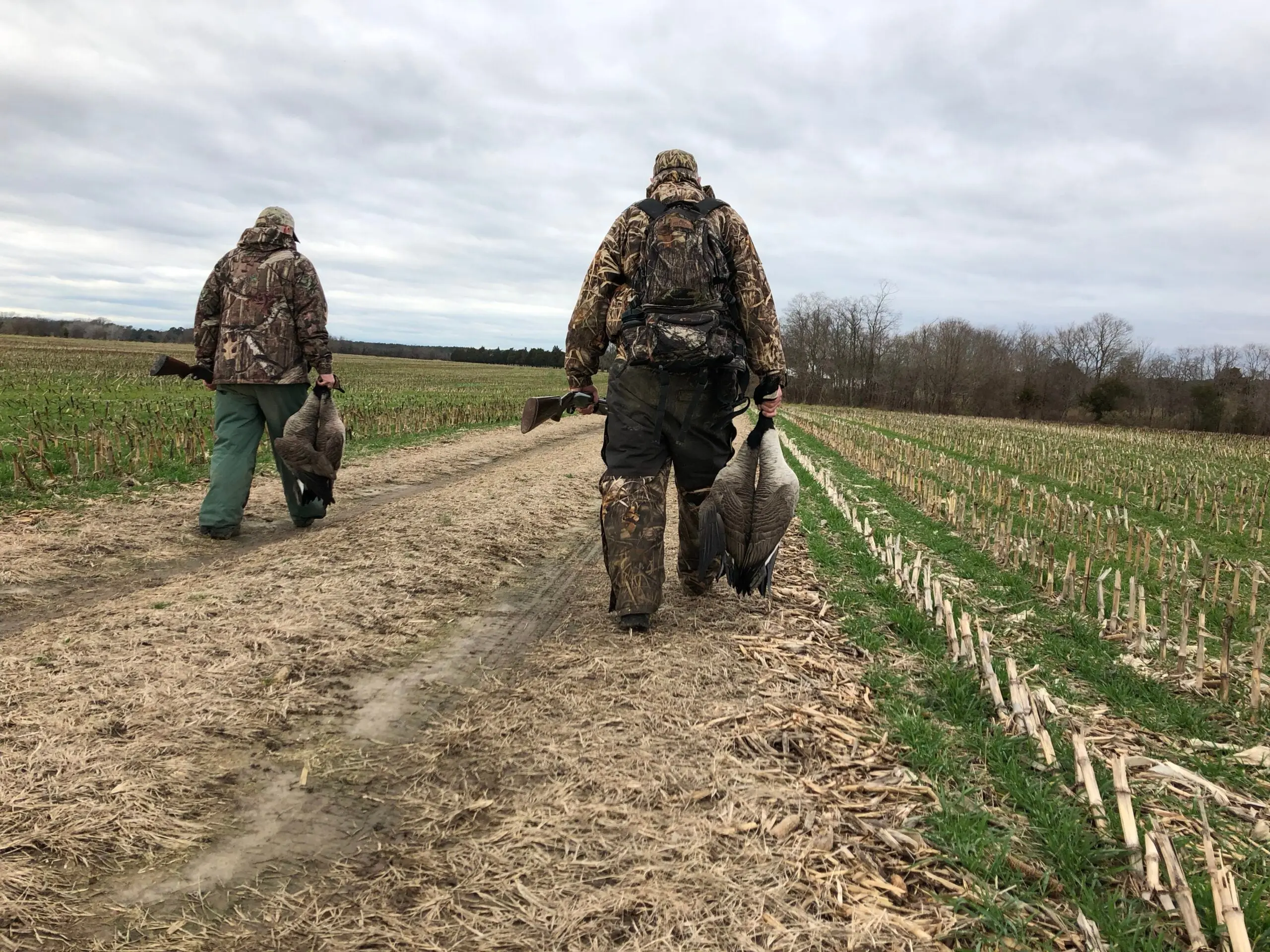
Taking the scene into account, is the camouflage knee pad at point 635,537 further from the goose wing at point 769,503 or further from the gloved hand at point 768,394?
the gloved hand at point 768,394

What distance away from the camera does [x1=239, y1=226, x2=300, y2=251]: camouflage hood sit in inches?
232

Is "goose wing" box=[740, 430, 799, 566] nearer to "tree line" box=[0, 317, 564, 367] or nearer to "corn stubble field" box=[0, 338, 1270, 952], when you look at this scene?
"corn stubble field" box=[0, 338, 1270, 952]

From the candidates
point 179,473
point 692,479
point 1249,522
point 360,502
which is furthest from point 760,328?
point 1249,522

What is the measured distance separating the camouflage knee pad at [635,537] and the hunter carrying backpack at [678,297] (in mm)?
613

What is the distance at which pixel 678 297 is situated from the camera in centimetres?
369

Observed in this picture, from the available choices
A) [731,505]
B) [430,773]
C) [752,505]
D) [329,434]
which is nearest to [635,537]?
[731,505]

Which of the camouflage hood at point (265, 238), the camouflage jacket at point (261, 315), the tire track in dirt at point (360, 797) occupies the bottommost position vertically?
the tire track in dirt at point (360, 797)

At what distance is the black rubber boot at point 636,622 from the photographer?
3869mm

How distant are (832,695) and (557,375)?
2326 inches

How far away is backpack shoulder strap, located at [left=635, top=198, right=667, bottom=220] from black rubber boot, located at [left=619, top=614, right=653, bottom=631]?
79.5 inches

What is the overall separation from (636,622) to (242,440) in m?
3.82

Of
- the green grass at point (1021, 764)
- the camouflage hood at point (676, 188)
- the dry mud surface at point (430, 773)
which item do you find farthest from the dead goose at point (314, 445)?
the green grass at point (1021, 764)

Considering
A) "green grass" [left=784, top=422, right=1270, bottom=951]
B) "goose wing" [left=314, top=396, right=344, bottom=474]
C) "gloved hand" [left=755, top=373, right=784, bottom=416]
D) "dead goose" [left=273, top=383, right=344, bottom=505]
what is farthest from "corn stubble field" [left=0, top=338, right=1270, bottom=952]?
"goose wing" [left=314, top=396, right=344, bottom=474]

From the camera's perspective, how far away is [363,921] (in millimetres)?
1870
